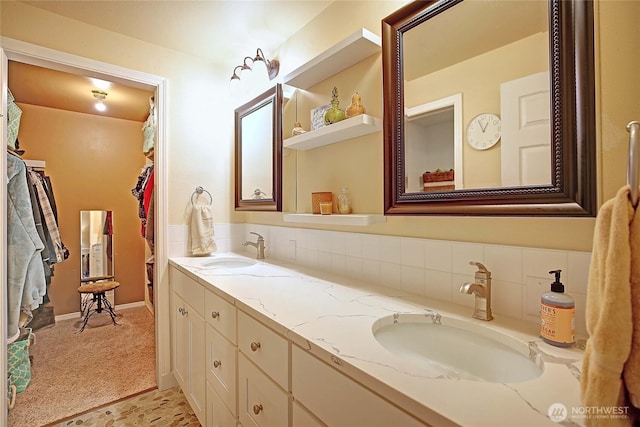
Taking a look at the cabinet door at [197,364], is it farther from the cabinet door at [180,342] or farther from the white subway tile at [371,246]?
the white subway tile at [371,246]

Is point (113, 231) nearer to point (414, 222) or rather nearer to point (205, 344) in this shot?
point (205, 344)

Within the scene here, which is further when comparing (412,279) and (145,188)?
(145,188)

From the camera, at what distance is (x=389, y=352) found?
78cm

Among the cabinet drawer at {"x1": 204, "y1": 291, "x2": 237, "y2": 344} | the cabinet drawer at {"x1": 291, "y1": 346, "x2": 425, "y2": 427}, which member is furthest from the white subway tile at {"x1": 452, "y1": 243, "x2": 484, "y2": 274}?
the cabinet drawer at {"x1": 204, "y1": 291, "x2": 237, "y2": 344}

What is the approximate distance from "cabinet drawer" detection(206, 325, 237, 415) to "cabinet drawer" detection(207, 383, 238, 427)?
0.10ft

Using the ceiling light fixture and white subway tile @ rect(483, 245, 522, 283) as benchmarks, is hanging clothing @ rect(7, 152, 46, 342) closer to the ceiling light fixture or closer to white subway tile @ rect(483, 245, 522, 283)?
the ceiling light fixture

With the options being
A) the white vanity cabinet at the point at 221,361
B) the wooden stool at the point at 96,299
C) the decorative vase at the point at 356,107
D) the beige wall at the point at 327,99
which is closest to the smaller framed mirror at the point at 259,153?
the beige wall at the point at 327,99

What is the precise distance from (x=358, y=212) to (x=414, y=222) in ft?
1.06

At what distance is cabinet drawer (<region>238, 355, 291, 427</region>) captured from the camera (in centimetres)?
96

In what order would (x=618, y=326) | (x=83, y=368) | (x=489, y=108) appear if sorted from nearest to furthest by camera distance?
(x=618, y=326), (x=489, y=108), (x=83, y=368)

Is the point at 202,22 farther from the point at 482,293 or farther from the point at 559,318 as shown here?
the point at 559,318

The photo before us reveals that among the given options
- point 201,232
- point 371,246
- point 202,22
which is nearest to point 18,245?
point 201,232

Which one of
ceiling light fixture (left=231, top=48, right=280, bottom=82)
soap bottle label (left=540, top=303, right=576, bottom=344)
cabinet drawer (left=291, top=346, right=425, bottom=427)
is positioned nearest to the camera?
cabinet drawer (left=291, top=346, right=425, bottom=427)

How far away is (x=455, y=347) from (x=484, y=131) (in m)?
0.70
